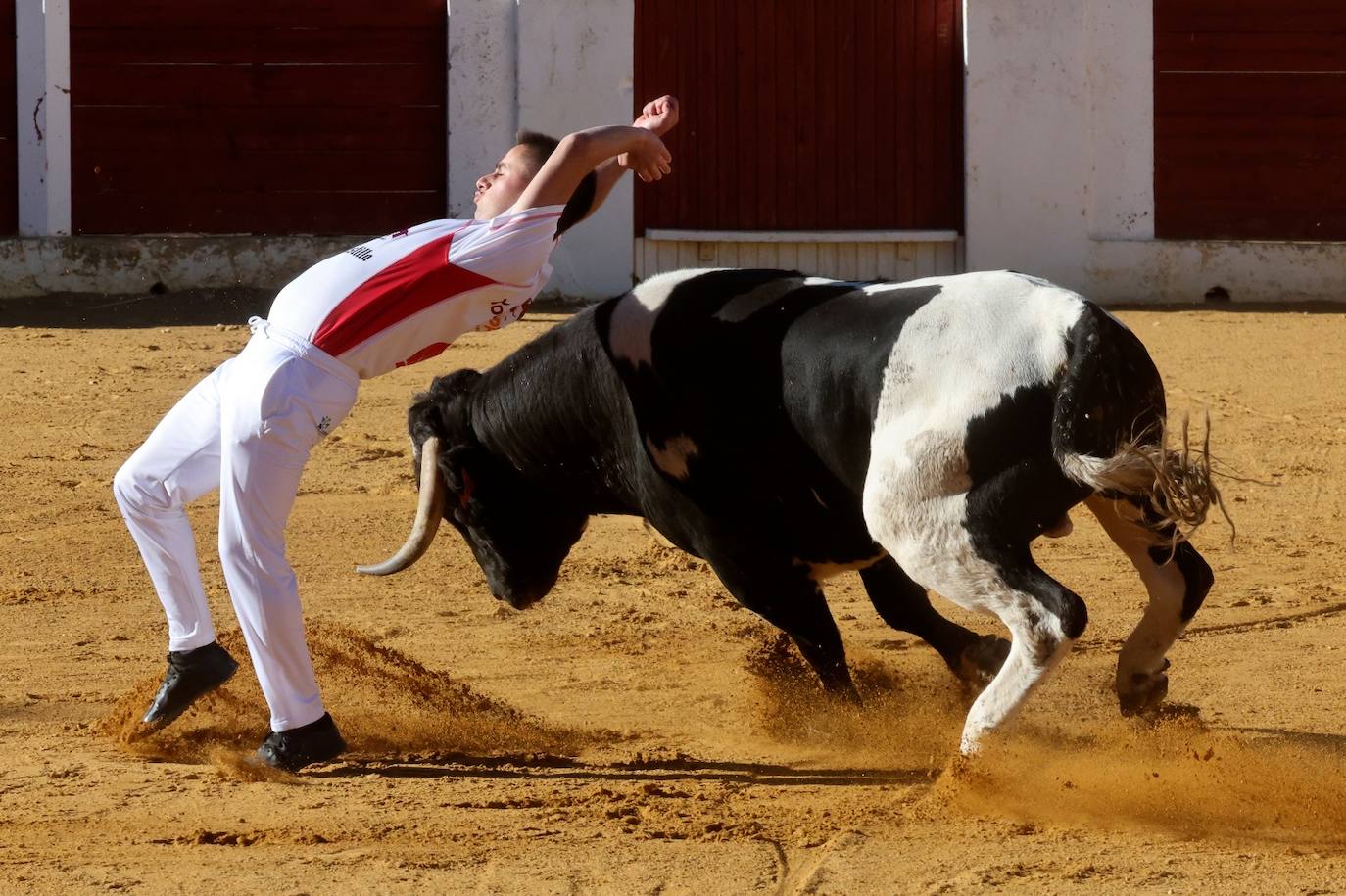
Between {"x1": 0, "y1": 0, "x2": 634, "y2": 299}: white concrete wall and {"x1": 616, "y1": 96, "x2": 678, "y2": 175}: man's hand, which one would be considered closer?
{"x1": 616, "y1": 96, "x2": 678, "y2": 175}: man's hand

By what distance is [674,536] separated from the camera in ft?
13.6

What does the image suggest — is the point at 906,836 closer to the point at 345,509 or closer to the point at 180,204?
the point at 345,509

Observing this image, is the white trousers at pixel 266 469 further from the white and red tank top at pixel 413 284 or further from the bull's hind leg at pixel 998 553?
the bull's hind leg at pixel 998 553

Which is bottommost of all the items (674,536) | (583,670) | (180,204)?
(583,670)

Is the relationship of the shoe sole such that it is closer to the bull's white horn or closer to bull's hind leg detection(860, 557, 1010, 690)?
the bull's white horn

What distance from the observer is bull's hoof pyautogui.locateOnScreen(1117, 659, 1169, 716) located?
3867mm

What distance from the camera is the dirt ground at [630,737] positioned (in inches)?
125

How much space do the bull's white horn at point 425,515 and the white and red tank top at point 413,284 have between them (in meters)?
0.59

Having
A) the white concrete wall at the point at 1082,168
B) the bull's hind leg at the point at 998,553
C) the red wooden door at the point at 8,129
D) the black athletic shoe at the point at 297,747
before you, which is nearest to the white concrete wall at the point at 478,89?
the red wooden door at the point at 8,129

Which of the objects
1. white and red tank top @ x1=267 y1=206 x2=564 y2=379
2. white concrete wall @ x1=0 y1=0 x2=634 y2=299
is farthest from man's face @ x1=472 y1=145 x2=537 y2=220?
white concrete wall @ x1=0 y1=0 x2=634 y2=299

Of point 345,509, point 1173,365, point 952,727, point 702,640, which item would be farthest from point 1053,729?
point 1173,365

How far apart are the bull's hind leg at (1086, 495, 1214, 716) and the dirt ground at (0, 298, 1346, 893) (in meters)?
0.14

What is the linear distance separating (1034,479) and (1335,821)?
0.84 meters

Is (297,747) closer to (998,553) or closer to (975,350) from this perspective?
(998,553)
